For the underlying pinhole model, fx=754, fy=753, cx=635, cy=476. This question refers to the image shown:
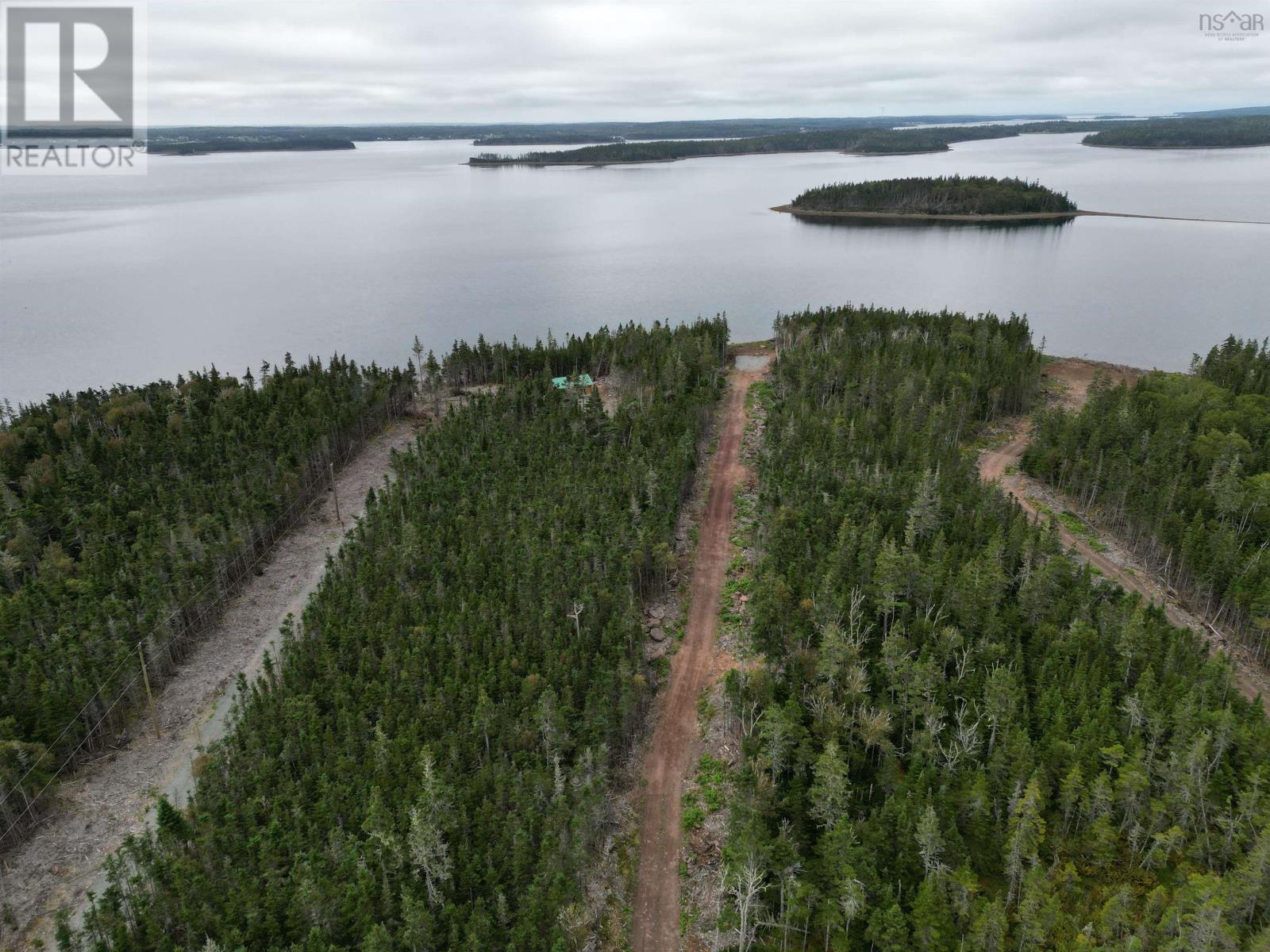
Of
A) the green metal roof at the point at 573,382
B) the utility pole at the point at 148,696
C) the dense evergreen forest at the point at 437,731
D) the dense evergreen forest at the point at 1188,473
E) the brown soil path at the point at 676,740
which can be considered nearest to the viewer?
the dense evergreen forest at the point at 437,731

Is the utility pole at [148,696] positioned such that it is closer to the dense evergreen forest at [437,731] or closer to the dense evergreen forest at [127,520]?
the dense evergreen forest at [127,520]

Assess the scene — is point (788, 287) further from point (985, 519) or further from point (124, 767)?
point (124, 767)

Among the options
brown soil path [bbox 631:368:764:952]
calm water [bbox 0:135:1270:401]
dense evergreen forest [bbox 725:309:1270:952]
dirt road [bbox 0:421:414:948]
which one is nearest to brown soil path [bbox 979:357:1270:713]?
dense evergreen forest [bbox 725:309:1270:952]

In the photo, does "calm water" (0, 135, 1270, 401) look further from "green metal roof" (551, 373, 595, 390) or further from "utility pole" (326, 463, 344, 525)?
"utility pole" (326, 463, 344, 525)

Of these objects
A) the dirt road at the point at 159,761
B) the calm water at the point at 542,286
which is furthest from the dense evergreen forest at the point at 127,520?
the calm water at the point at 542,286

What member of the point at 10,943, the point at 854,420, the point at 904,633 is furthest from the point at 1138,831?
the point at 10,943

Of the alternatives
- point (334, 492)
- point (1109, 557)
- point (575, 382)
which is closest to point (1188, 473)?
point (1109, 557)

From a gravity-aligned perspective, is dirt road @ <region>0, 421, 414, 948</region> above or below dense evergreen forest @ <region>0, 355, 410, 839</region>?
below
